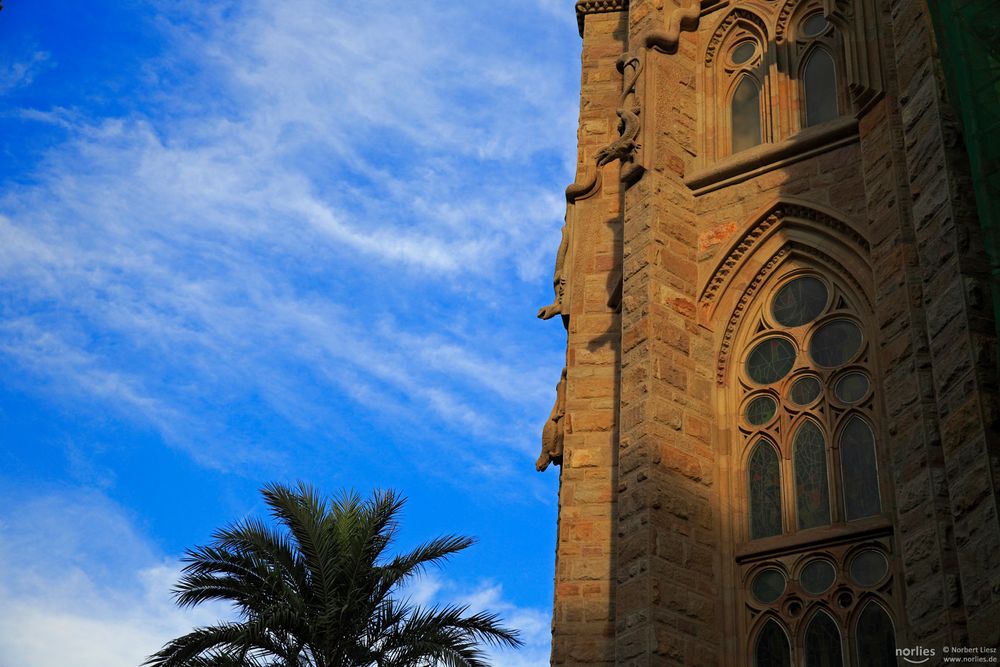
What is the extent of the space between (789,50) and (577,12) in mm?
4416

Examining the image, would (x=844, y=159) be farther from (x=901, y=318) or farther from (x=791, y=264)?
(x=901, y=318)

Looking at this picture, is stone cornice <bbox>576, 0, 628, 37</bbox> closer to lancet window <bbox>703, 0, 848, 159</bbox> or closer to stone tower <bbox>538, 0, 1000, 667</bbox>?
stone tower <bbox>538, 0, 1000, 667</bbox>

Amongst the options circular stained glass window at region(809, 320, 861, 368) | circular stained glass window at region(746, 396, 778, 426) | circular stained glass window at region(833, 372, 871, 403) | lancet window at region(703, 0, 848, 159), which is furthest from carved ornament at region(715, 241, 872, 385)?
lancet window at region(703, 0, 848, 159)

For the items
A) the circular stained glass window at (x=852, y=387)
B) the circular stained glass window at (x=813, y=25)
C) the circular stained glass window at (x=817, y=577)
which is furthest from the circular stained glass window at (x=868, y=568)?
the circular stained glass window at (x=813, y=25)

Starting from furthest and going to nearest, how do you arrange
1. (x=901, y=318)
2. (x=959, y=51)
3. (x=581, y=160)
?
(x=581, y=160) → (x=901, y=318) → (x=959, y=51)

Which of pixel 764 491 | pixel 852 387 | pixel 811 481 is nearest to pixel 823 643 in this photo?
pixel 811 481

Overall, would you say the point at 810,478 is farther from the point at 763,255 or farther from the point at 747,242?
the point at 747,242

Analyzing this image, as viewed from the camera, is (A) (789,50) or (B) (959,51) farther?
(A) (789,50)

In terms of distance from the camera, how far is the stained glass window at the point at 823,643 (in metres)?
12.4

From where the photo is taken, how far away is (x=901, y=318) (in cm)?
1230

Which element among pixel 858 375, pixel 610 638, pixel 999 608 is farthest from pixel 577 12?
pixel 999 608

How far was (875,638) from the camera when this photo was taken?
12.2 metres

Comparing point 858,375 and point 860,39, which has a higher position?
point 860,39

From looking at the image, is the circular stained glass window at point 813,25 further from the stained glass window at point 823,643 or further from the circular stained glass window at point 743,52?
the stained glass window at point 823,643
